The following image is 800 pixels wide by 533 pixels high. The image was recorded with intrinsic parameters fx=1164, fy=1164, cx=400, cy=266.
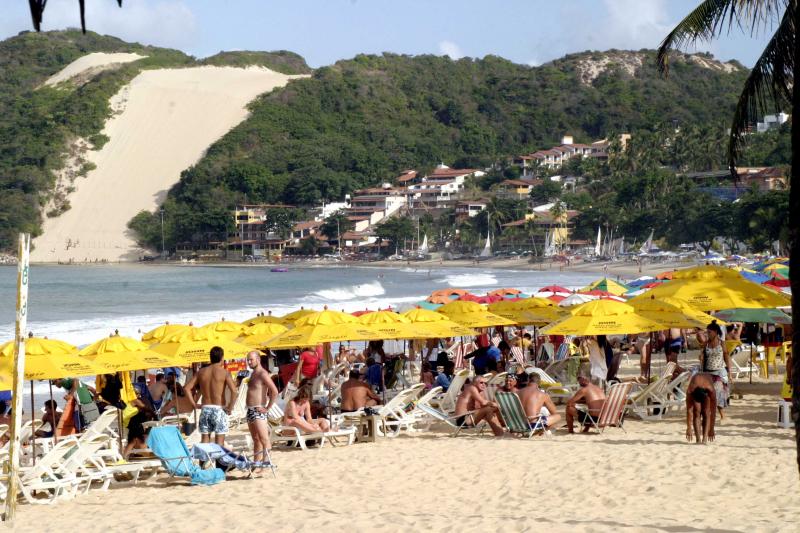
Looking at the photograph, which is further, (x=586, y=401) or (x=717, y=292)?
(x=717, y=292)

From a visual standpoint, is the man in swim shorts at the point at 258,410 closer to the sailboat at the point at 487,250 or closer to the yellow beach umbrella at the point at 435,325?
the yellow beach umbrella at the point at 435,325

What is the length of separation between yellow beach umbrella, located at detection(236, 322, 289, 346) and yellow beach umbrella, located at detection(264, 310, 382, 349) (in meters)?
1.43

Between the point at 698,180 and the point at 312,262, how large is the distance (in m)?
34.3

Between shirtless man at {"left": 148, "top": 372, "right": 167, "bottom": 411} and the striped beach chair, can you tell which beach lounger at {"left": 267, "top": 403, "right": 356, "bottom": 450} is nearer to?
shirtless man at {"left": 148, "top": 372, "right": 167, "bottom": 411}

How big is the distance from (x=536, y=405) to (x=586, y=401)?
465 mm

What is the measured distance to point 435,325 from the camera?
11859mm

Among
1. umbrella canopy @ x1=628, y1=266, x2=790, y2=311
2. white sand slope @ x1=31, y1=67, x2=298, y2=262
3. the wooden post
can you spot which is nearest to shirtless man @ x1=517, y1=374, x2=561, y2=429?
umbrella canopy @ x1=628, y1=266, x2=790, y2=311

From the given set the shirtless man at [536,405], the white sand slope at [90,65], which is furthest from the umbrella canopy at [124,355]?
the white sand slope at [90,65]

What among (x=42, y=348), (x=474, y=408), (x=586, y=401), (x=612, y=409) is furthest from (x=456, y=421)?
(x=42, y=348)

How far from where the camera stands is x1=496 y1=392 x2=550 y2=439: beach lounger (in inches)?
394

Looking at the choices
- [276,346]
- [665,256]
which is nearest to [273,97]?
[665,256]

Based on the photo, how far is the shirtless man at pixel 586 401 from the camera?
1011cm

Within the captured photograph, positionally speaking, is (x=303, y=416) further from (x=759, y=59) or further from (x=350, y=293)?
(x=350, y=293)

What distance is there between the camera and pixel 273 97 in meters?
166
